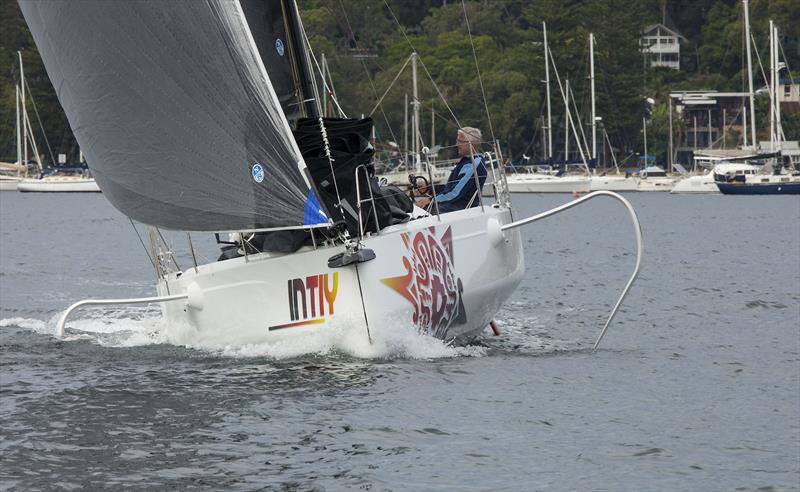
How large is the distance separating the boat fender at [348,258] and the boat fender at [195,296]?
1.31 metres

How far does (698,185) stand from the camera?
68.4 meters

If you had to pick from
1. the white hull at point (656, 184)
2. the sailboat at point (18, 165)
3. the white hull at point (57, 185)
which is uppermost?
the sailboat at point (18, 165)

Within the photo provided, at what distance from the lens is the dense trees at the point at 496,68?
8144 cm

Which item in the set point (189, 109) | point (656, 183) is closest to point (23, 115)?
point (656, 183)

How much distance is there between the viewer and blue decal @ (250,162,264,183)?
435 inches

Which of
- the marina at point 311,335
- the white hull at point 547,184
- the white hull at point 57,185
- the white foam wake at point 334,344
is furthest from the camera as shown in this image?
the white hull at point 57,185

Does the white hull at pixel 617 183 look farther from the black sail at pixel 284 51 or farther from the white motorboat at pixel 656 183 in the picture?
the black sail at pixel 284 51

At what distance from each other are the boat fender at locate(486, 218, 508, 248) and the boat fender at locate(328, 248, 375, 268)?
1.91 metres

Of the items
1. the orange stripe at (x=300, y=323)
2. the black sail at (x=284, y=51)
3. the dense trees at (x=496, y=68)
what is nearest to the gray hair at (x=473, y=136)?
the black sail at (x=284, y=51)

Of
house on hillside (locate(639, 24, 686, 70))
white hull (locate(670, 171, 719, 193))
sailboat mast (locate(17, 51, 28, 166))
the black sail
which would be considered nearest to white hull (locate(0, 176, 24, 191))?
sailboat mast (locate(17, 51, 28, 166))

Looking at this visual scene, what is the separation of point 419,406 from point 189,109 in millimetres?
3008

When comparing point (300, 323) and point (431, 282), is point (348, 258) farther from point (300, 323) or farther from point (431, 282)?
point (431, 282)

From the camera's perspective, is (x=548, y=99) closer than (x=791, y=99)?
Yes

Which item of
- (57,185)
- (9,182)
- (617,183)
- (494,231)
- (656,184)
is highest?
(494,231)
